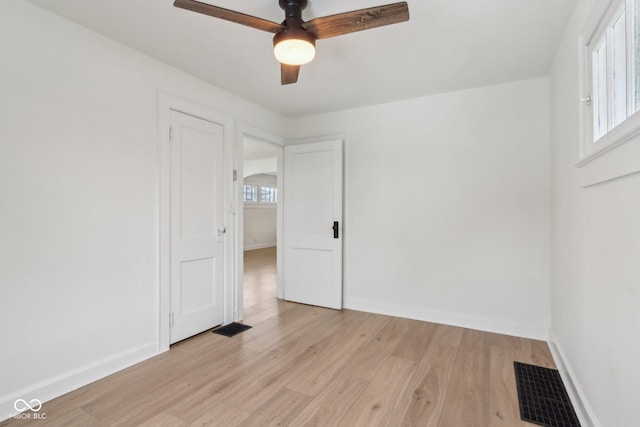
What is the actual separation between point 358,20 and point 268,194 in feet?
28.6

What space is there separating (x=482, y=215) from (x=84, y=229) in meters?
3.43

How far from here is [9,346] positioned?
5.87 feet

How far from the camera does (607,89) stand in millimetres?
1589

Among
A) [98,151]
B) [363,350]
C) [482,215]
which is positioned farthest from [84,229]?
[482,215]

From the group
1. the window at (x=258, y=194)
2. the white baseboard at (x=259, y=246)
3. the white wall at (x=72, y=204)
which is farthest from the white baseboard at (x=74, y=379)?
the window at (x=258, y=194)

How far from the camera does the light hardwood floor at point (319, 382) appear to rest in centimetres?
180

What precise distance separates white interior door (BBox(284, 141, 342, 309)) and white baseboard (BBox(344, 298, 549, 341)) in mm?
334

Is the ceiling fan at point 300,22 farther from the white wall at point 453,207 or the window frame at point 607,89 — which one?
the white wall at point 453,207

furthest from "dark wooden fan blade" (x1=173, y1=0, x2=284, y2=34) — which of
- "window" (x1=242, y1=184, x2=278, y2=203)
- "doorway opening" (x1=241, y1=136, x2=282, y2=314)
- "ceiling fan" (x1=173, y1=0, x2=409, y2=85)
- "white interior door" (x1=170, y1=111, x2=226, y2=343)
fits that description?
"window" (x1=242, y1=184, x2=278, y2=203)

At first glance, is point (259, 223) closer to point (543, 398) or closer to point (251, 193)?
point (251, 193)

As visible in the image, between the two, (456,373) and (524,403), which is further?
(456,373)

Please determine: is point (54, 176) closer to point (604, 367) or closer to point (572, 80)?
point (604, 367)

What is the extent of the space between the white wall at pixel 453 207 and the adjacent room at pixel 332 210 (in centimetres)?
2

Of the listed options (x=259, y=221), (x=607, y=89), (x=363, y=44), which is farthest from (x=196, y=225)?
(x=259, y=221)
